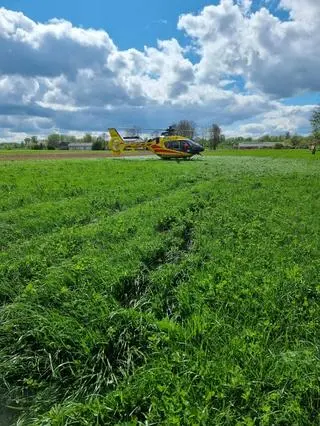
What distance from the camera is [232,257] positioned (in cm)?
647

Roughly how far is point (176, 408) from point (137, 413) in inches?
14.3

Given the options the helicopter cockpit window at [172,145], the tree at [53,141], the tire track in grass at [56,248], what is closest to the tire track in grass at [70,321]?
the tire track in grass at [56,248]

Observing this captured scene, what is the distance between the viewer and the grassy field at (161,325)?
3.27 m

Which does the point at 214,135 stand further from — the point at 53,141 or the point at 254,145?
the point at 53,141

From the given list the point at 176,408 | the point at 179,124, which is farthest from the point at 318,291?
the point at 179,124

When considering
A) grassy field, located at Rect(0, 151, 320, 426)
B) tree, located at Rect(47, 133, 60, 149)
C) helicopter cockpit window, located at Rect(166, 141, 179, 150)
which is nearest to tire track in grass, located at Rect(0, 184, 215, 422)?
grassy field, located at Rect(0, 151, 320, 426)

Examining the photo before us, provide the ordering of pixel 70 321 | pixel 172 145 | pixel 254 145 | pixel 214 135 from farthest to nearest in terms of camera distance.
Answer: pixel 254 145, pixel 214 135, pixel 172 145, pixel 70 321

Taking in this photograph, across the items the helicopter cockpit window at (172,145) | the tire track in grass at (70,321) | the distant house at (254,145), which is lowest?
the distant house at (254,145)

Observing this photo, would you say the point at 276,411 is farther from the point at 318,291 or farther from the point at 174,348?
the point at 318,291

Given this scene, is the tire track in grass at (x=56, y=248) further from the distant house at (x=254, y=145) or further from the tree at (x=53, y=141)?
the distant house at (x=254, y=145)

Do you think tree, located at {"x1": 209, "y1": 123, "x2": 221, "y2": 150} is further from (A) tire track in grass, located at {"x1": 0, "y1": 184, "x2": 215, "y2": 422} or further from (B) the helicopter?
(A) tire track in grass, located at {"x1": 0, "y1": 184, "x2": 215, "y2": 422}

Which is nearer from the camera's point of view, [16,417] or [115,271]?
[16,417]

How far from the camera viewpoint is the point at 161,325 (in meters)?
4.36

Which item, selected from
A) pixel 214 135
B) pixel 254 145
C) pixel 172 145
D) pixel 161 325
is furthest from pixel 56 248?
pixel 254 145
